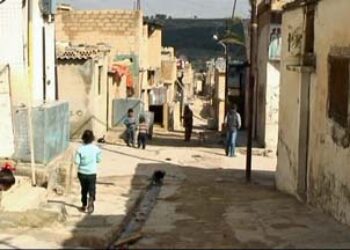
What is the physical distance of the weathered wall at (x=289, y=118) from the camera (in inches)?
561

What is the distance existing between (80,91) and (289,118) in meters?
11.6

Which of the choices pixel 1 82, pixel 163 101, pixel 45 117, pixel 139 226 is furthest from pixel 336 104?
pixel 163 101

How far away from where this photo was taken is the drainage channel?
828 cm

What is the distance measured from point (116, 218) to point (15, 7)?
17.0ft

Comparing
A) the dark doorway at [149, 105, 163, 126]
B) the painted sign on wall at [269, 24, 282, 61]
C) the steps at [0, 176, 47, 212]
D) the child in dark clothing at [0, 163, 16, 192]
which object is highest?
the painted sign on wall at [269, 24, 282, 61]

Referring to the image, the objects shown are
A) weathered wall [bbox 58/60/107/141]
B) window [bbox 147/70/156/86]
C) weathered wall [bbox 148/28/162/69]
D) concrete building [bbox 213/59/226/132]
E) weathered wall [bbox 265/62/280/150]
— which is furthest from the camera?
weathered wall [bbox 148/28/162/69]

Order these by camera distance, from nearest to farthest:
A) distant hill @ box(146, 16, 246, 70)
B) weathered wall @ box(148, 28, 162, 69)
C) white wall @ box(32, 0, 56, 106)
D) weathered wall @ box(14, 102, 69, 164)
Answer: weathered wall @ box(14, 102, 69, 164)
white wall @ box(32, 0, 56, 106)
weathered wall @ box(148, 28, 162, 69)
distant hill @ box(146, 16, 246, 70)

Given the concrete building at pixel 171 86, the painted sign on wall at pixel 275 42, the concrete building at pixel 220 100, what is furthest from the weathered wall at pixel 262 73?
the concrete building at pixel 171 86

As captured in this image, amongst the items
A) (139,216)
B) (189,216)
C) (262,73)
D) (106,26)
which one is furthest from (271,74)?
(139,216)

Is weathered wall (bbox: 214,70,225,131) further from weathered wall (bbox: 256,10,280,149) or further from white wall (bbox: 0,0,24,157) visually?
white wall (bbox: 0,0,24,157)

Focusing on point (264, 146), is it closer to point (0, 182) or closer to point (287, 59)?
point (287, 59)

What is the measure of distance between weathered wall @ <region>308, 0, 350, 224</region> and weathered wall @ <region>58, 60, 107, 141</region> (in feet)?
43.7

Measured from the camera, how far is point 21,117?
1354cm

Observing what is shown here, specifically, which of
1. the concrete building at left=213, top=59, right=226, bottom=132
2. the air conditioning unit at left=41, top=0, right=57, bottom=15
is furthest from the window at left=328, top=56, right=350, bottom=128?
the concrete building at left=213, top=59, right=226, bottom=132
